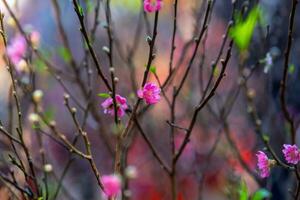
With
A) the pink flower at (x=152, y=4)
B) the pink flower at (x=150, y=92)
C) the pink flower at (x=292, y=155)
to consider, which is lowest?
the pink flower at (x=292, y=155)

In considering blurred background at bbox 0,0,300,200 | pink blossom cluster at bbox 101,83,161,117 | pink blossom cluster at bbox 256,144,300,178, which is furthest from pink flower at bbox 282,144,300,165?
blurred background at bbox 0,0,300,200

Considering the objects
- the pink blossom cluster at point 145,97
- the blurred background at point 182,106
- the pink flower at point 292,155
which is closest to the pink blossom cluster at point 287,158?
the pink flower at point 292,155

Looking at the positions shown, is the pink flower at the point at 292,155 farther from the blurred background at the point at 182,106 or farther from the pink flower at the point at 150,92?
the blurred background at the point at 182,106

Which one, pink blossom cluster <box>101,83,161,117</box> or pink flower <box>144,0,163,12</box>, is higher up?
pink flower <box>144,0,163,12</box>

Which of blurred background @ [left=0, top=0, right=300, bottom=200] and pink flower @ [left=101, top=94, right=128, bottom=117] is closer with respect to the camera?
pink flower @ [left=101, top=94, right=128, bottom=117]

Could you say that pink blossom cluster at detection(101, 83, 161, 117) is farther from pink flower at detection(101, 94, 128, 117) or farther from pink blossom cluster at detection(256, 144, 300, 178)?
pink blossom cluster at detection(256, 144, 300, 178)

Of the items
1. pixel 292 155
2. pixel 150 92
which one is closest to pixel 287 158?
pixel 292 155

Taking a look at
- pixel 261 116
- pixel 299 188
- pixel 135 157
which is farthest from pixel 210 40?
pixel 299 188

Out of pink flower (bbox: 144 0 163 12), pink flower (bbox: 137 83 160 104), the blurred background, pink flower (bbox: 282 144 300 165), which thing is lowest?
pink flower (bbox: 282 144 300 165)

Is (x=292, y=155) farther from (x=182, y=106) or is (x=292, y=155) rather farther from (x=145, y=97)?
(x=182, y=106)
